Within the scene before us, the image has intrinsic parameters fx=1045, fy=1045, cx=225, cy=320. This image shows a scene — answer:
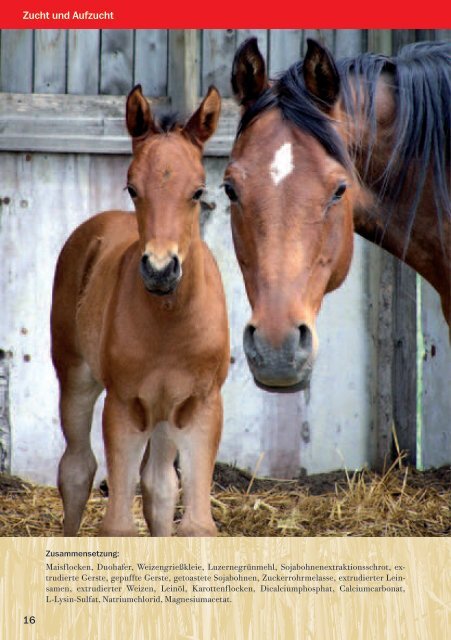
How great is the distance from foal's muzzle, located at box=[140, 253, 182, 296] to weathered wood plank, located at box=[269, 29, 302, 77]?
8.66ft

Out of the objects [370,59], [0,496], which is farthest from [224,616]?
[0,496]

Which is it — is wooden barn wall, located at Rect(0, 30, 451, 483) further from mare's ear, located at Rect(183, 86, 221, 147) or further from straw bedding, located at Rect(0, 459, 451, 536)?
mare's ear, located at Rect(183, 86, 221, 147)

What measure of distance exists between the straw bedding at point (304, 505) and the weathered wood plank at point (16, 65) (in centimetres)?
230

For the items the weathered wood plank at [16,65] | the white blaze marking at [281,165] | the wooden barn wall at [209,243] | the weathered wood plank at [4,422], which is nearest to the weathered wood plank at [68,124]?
the wooden barn wall at [209,243]

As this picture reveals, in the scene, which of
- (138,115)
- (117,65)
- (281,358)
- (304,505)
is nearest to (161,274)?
(138,115)

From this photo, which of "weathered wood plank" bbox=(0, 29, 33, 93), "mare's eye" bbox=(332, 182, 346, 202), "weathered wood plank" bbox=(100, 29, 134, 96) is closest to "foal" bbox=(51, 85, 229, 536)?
"mare's eye" bbox=(332, 182, 346, 202)

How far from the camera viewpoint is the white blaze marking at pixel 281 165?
3215 millimetres

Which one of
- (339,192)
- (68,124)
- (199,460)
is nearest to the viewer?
(339,192)

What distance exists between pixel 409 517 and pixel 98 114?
291 centimetres

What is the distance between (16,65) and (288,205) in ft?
11.6

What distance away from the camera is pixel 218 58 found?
20.8ft

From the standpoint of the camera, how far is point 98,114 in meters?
6.12

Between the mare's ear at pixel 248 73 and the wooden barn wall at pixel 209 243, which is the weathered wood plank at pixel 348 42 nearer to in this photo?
the wooden barn wall at pixel 209 243

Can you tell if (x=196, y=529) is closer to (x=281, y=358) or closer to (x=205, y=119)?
(x=281, y=358)
